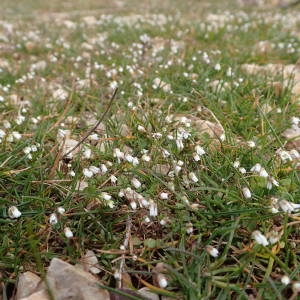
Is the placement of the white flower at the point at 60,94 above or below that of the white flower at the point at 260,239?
above

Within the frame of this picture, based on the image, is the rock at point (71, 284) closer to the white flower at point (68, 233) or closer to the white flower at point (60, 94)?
the white flower at point (68, 233)

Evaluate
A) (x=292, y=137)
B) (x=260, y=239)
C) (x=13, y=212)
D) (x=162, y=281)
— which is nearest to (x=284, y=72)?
(x=292, y=137)

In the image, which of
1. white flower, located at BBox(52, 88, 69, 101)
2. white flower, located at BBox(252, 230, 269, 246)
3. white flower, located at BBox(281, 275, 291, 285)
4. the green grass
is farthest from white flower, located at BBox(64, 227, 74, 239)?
white flower, located at BBox(52, 88, 69, 101)

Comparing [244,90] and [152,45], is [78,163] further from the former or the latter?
[152,45]

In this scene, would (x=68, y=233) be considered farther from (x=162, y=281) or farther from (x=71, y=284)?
(x=162, y=281)

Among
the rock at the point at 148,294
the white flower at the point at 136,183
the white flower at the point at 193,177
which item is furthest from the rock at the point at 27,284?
the white flower at the point at 193,177
